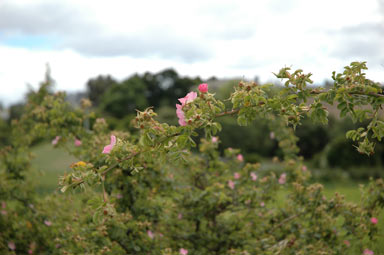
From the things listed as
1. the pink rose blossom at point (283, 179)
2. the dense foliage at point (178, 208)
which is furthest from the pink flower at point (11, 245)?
the pink rose blossom at point (283, 179)

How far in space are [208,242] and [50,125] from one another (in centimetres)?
163

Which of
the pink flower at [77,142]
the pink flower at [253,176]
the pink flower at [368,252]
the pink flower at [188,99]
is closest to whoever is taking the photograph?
the pink flower at [188,99]

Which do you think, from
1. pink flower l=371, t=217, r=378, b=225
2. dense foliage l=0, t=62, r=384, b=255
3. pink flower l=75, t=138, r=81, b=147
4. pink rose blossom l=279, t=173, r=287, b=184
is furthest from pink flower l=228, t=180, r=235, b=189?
pink flower l=75, t=138, r=81, b=147

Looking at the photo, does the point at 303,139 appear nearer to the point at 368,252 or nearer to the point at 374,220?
the point at 374,220

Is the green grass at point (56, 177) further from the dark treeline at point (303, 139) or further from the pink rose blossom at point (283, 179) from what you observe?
the dark treeline at point (303, 139)

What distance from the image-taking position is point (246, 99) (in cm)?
145

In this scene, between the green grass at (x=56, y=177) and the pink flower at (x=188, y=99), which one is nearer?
the pink flower at (x=188, y=99)

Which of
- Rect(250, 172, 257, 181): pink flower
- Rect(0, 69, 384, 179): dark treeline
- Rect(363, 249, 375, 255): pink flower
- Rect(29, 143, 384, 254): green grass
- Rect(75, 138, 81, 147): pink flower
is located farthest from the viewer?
Rect(0, 69, 384, 179): dark treeline

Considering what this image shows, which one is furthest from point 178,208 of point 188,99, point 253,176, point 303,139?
point 303,139

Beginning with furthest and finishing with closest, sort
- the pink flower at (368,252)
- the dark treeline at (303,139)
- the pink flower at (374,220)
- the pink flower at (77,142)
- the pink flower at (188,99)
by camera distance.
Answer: the dark treeline at (303,139) → the pink flower at (77,142) → the pink flower at (374,220) → the pink flower at (368,252) → the pink flower at (188,99)

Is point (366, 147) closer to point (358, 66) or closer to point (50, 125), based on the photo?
point (358, 66)

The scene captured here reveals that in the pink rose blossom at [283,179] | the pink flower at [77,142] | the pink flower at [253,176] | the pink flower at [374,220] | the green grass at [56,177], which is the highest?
the pink flower at [77,142]

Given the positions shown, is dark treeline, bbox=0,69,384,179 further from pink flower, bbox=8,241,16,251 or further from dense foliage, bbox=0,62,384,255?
pink flower, bbox=8,241,16,251

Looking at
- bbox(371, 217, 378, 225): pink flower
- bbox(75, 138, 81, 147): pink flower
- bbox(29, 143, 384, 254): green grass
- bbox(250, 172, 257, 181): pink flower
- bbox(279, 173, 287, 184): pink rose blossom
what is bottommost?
bbox(29, 143, 384, 254): green grass
